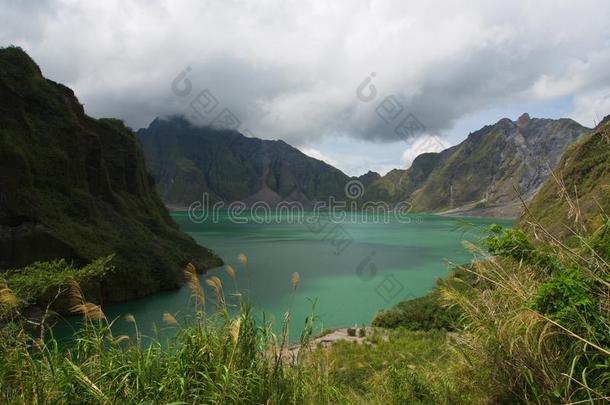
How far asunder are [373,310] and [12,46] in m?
54.2

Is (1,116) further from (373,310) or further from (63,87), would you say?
(373,310)

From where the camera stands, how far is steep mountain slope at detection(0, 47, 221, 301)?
34.5 m

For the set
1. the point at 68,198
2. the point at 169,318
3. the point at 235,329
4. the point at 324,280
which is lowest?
the point at 324,280

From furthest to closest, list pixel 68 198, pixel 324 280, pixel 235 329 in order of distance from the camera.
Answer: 1. pixel 324 280
2. pixel 68 198
3. pixel 235 329

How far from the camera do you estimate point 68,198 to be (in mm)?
42125

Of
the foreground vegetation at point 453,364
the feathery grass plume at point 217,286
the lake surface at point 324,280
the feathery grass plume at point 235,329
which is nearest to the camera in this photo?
the foreground vegetation at point 453,364

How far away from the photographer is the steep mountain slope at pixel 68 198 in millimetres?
34469

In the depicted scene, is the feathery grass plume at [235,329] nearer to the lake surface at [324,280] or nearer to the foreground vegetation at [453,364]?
the foreground vegetation at [453,364]

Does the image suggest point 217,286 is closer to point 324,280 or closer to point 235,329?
point 235,329

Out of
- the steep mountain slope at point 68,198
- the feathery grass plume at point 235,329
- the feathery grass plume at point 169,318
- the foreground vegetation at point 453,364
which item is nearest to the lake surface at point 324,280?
the foreground vegetation at point 453,364

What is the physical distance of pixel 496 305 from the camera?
576cm

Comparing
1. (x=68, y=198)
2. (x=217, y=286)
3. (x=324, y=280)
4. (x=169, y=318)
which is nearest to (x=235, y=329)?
(x=217, y=286)

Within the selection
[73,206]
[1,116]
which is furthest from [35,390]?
[1,116]

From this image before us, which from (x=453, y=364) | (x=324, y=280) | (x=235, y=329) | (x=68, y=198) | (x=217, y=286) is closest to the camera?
(x=235, y=329)
